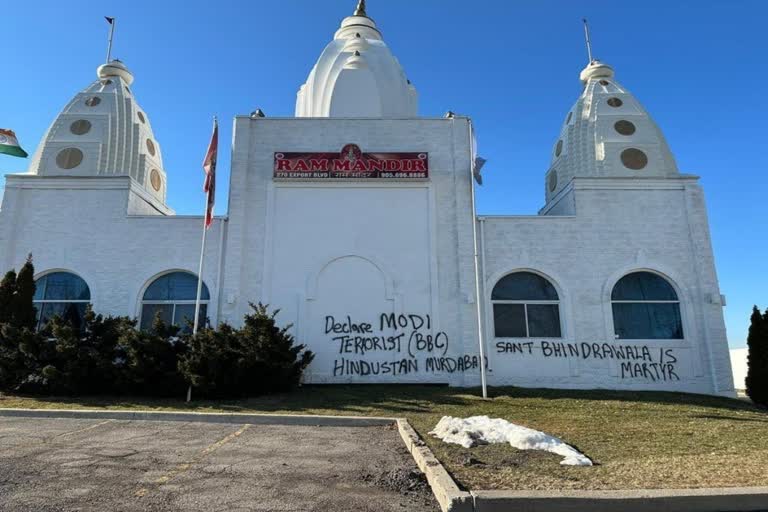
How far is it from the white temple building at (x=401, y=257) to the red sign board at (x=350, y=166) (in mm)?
60

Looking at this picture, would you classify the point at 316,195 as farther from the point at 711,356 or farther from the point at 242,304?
the point at 711,356

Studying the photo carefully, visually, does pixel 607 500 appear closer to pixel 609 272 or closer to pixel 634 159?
pixel 609 272

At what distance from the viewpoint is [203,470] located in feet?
22.4

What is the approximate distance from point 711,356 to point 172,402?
716 inches

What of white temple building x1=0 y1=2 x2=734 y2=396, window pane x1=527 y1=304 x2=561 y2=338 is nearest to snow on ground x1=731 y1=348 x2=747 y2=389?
white temple building x1=0 y1=2 x2=734 y2=396

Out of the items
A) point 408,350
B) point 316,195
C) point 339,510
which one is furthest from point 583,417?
point 316,195

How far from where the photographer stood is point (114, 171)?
21453 millimetres

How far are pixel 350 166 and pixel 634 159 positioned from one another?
11.6 m

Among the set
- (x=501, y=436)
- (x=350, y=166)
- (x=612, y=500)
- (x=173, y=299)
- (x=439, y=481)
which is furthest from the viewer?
(x=350, y=166)

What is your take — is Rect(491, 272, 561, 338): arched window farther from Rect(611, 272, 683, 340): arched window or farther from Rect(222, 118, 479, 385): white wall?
Rect(611, 272, 683, 340): arched window

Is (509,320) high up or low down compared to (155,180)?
down

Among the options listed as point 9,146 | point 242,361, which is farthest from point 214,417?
point 9,146

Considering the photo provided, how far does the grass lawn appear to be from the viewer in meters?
6.16

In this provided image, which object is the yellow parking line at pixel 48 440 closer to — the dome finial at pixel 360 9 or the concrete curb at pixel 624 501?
the concrete curb at pixel 624 501
